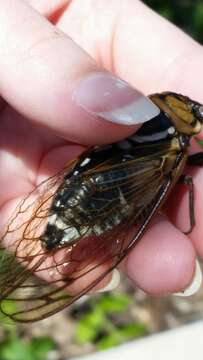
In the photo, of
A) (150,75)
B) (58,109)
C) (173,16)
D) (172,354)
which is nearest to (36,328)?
(172,354)

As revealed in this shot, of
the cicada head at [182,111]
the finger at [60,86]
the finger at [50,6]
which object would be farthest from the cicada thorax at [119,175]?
the finger at [50,6]

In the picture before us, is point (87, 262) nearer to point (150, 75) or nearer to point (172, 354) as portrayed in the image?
point (172, 354)

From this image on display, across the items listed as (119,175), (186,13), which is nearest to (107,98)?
(119,175)

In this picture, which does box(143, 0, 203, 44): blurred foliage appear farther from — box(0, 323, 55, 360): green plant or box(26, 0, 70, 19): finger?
box(0, 323, 55, 360): green plant

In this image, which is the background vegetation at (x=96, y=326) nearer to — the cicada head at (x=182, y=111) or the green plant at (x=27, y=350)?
the green plant at (x=27, y=350)

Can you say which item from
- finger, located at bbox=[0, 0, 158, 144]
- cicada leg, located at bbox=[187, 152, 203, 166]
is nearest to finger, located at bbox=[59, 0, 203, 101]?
cicada leg, located at bbox=[187, 152, 203, 166]

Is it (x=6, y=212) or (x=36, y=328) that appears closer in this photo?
(x=6, y=212)

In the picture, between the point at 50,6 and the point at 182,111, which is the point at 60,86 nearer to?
the point at 182,111
